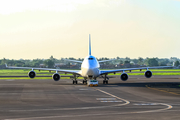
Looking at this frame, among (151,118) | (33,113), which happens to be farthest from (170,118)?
(33,113)

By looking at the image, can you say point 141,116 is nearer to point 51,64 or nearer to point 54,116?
point 54,116

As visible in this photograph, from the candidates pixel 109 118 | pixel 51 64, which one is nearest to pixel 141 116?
pixel 109 118

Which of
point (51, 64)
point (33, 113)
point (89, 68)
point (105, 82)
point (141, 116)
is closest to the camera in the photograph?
point (141, 116)

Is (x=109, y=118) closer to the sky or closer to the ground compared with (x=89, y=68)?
closer to the ground

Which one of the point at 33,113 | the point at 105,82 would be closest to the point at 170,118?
the point at 33,113

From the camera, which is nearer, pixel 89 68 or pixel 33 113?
pixel 33 113

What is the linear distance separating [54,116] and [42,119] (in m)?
1.53

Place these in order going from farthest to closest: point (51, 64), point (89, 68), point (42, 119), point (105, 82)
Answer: point (51, 64), point (105, 82), point (89, 68), point (42, 119)

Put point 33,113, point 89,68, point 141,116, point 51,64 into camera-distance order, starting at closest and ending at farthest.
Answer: point 141,116 → point 33,113 → point 89,68 → point 51,64

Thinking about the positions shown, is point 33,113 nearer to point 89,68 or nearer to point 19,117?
point 19,117

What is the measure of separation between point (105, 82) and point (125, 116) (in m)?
47.0

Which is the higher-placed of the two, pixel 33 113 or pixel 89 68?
pixel 89 68

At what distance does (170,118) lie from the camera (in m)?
21.5

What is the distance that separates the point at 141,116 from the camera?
22.6 m
